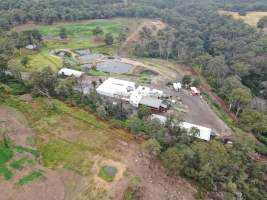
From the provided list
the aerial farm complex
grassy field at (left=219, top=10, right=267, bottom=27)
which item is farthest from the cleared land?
grassy field at (left=219, top=10, right=267, bottom=27)

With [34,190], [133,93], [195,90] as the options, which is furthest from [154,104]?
[34,190]

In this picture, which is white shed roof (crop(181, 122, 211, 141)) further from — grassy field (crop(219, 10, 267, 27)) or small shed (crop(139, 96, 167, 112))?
grassy field (crop(219, 10, 267, 27))

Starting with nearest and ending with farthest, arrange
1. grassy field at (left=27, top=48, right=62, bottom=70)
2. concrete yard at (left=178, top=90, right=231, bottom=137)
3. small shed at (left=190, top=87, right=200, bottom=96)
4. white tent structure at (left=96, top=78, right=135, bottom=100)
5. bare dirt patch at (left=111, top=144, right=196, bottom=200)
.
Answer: bare dirt patch at (left=111, top=144, right=196, bottom=200), concrete yard at (left=178, top=90, right=231, bottom=137), white tent structure at (left=96, top=78, right=135, bottom=100), small shed at (left=190, top=87, right=200, bottom=96), grassy field at (left=27, top=48, right=62, bottom=70)

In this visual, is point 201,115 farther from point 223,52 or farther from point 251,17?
point 251,17

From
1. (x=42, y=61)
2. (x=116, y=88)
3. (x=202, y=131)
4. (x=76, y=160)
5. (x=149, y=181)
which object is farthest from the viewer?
(x=42, y=61)

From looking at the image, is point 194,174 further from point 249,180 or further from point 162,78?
point 162,78

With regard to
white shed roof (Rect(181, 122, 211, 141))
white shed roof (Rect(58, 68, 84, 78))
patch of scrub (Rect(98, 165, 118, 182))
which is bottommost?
patch of scrub (Rect(98, 165, 118, 182))
